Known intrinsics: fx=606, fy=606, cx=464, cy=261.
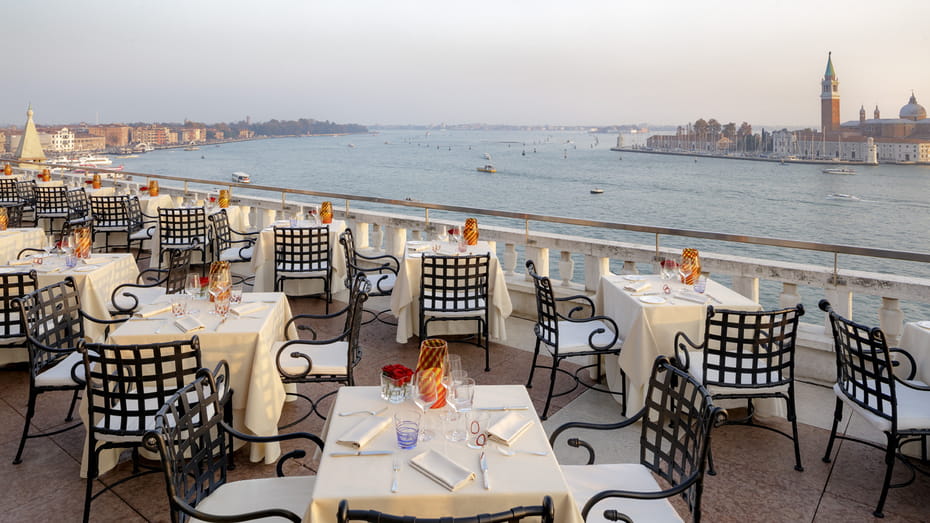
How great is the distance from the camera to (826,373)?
16.6 feet

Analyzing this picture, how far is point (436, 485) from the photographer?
6.55 feet

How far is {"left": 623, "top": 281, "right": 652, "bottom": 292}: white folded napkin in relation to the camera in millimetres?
4758

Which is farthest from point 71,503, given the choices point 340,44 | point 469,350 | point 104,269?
point 340,44

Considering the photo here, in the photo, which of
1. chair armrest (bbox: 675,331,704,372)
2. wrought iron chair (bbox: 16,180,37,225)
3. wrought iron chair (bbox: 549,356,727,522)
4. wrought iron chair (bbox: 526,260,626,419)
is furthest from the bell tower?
wrought iron chair (bbox: 549,356,727,522)

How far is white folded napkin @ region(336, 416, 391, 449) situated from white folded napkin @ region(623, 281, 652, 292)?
283 cm

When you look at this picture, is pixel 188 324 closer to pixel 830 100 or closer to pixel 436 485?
pixel 436 485

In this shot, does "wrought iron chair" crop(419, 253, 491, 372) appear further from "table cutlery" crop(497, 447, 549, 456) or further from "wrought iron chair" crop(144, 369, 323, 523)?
"table cutlery" crop(497, 447, 549, 456)

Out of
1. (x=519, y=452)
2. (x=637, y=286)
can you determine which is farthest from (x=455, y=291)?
(x=519, y=452)

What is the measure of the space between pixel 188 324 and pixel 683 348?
320cm

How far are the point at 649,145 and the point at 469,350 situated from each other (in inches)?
5124

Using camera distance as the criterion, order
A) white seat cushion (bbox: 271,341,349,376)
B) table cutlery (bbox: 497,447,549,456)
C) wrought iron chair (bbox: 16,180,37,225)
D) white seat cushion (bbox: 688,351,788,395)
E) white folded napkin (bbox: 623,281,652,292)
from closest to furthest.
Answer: table cutlery (bbox: 497,447,549,456) < white seat cushion (bbox: 688,351,788,395) < white seat cushion (bbox: 271,341,349,376) < white folded napkin (bbox: 623,281,652,292) < wrought iron chair (bbox: 16,180,37,225)

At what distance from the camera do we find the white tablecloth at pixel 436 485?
1.92m

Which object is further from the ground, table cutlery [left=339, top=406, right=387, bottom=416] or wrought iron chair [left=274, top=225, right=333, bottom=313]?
wrought iron chair [left=274, top=225, right=333, bottom=313]

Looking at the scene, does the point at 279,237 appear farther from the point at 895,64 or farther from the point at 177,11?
the point at 895,64
